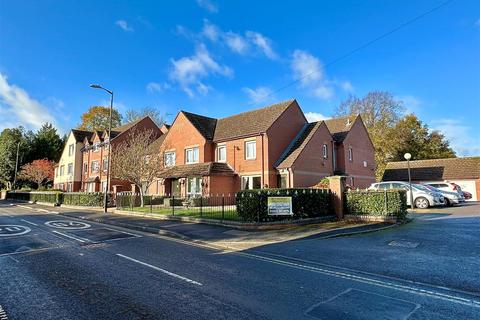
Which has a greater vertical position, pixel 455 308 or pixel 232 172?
pixel 232 172

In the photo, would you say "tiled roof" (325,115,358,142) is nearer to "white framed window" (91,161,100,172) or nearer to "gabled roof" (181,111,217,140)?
"gabled roof" (181,111,217,140)

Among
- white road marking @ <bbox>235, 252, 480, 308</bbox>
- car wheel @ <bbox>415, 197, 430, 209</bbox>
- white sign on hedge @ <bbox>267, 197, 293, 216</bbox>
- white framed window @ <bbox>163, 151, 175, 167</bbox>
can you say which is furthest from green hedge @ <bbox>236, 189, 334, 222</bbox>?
white framed window @ <bbox>163, 151, 175, 167</bbox>

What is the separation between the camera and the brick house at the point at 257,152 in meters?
26.7

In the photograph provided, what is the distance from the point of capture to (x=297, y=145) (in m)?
28.0

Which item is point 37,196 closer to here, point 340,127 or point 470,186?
point 340,127

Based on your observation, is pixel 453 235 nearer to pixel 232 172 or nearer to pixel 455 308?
pixel 455 308

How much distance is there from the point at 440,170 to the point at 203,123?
27597mm

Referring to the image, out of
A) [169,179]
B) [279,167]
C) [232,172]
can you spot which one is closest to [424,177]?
[279,167]

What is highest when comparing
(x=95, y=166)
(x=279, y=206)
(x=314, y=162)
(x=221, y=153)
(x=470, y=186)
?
(x=95, y=166)

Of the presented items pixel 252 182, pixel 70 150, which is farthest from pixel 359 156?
pixel 70 150

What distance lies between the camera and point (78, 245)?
1105 centimetres

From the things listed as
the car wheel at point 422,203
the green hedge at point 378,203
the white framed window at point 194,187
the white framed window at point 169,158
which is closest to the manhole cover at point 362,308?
the green hedge at point 378,203

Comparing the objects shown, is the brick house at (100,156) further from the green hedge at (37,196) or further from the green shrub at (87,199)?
the green shrub at (87,199)

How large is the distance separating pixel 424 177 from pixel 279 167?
2167cm
